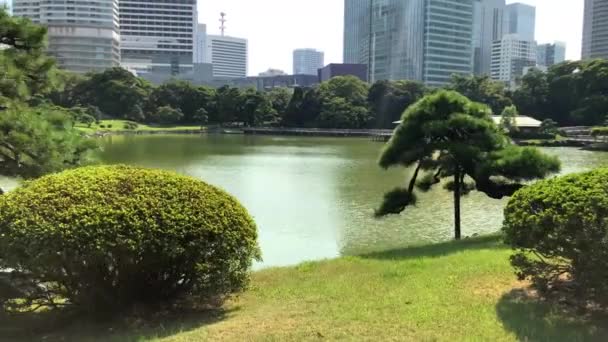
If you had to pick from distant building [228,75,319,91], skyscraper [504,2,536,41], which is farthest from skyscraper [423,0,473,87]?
distant building [228,75,319,91]

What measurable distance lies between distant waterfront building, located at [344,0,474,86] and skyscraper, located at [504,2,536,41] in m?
43.3

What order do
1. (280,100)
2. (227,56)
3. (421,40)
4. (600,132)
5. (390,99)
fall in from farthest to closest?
1. (227,56)
2. (421,40)
3. (280,100)
4. (390,99)
5. (600,132)

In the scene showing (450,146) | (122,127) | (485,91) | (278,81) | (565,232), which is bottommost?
(122,127)

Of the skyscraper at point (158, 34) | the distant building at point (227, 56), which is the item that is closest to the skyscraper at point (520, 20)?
the distant building at point (227, 56)

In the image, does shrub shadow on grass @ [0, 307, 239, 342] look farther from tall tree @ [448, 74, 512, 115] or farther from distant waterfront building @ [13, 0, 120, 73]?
distant waterfront building @ [13, 0, 120, 73]

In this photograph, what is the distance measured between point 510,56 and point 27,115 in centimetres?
12848

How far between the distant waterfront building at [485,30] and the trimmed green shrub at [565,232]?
107022 mm

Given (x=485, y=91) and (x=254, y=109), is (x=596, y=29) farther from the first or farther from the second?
(x=254, y=109)

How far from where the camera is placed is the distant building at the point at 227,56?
160 metres

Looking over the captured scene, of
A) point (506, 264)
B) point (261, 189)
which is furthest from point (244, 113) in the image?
point (506, 264)

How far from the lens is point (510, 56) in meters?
123

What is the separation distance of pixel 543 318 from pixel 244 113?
220ft

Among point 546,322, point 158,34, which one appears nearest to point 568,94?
point 546,322

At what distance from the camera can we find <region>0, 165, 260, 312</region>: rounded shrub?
4020mm
